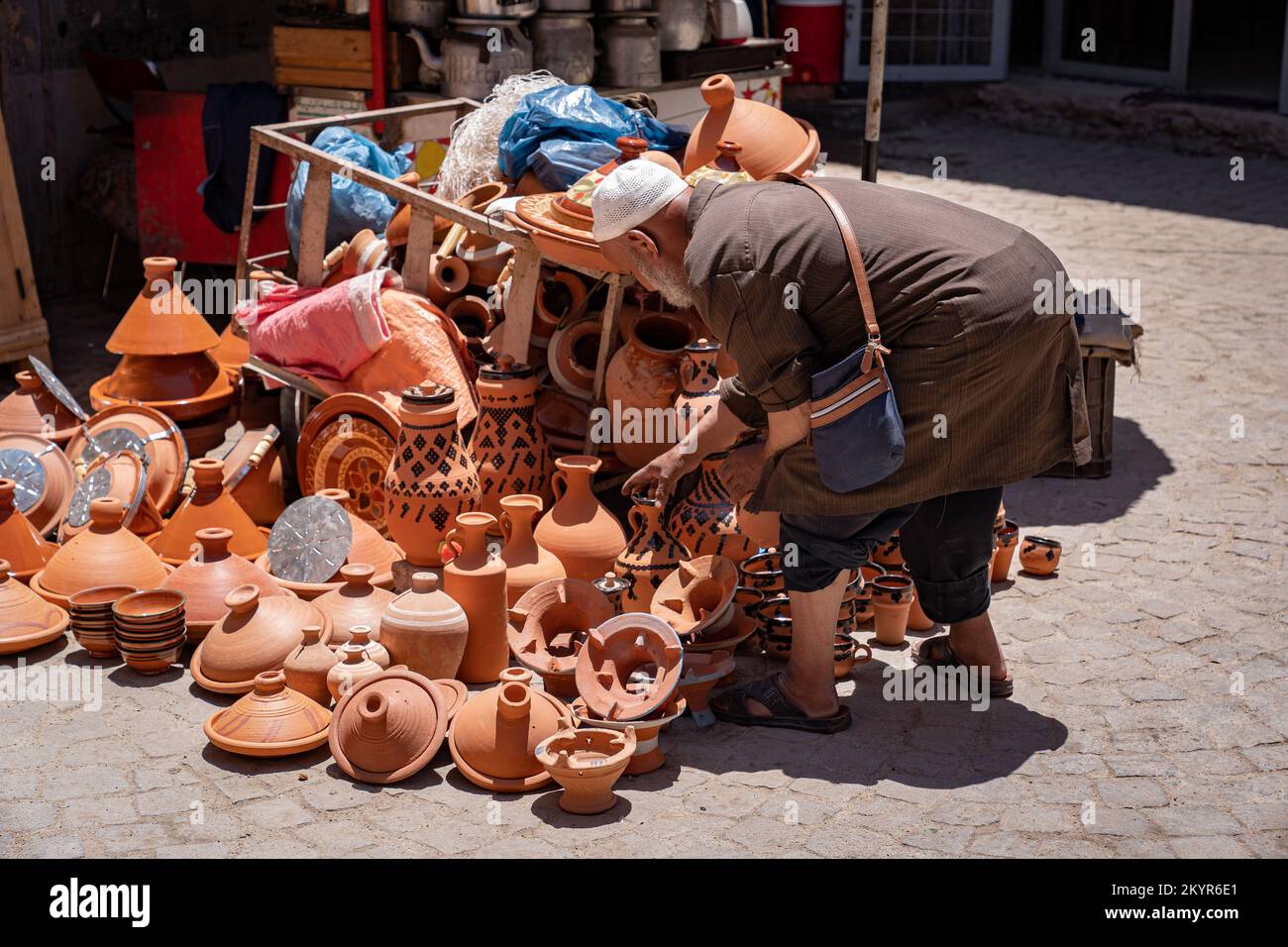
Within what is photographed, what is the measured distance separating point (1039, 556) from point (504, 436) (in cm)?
211

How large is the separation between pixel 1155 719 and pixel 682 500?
1.70 meters

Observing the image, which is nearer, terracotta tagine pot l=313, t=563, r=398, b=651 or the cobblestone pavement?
the cobblestone pavement

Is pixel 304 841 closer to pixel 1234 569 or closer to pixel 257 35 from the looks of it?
pixel 1234 569

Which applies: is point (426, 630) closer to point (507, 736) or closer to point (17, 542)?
point (507, 736)

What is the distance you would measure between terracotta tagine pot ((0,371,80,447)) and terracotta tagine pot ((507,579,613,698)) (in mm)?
2441

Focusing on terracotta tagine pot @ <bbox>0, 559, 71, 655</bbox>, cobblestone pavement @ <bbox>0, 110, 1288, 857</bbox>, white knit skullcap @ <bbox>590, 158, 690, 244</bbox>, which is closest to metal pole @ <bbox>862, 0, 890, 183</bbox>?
cobblestone pavement @ <bbox>0, 110, 1288, 857</bbox>

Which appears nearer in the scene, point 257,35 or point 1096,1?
point 257,35

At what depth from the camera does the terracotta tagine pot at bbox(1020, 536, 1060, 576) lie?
18.4 feet

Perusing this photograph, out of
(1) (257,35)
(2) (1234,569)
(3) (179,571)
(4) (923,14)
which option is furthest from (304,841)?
(4) (923,14)

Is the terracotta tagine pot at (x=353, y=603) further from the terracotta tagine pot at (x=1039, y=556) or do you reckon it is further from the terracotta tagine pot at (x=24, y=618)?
the terracotta tagine pot at (x=1039, y=556)

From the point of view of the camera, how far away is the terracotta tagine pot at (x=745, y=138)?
6211mm

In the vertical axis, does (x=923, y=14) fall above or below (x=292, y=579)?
above

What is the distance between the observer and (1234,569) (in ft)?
18.4

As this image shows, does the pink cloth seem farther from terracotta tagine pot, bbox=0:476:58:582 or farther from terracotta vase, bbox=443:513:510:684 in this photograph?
terracotta vase, bbox=443:513:510:684
